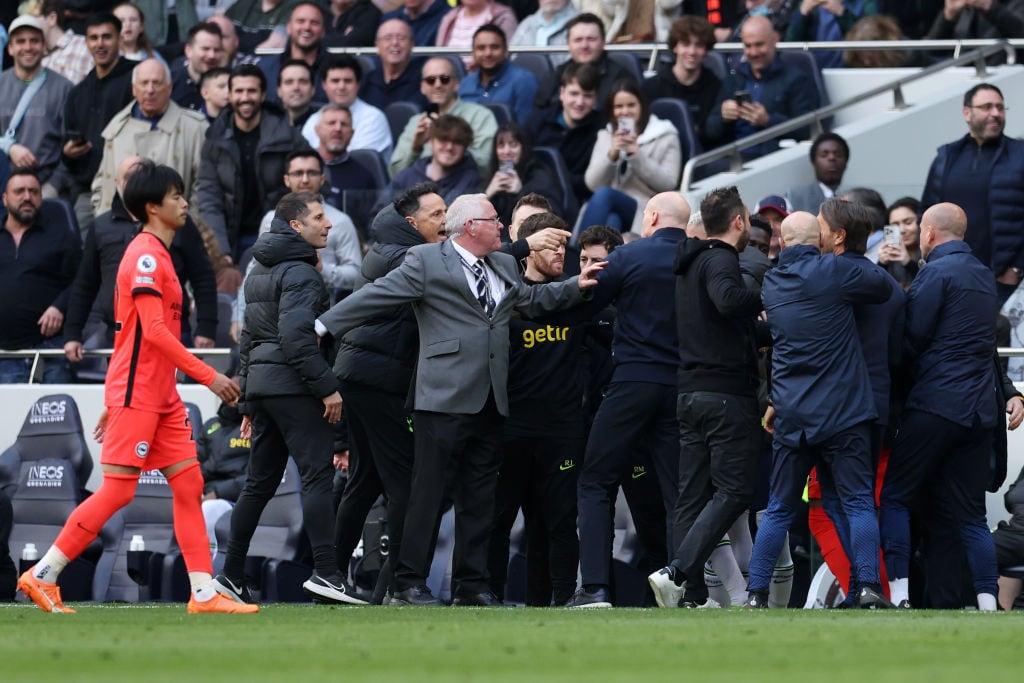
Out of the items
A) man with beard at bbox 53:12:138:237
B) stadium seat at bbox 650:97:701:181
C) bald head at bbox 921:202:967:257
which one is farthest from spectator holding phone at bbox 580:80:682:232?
man with beard at bbox 53:12:138:237

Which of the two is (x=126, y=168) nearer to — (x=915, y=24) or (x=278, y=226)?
(x=278, y=226)

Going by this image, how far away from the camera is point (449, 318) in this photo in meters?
9.63

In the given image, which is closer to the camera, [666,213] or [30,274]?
[666,213]

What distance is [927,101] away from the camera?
15.5 m

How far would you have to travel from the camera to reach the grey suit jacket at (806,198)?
1381 centimetres

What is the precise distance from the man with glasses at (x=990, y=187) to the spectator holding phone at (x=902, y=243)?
35 cm

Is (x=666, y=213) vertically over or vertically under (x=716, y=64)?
under

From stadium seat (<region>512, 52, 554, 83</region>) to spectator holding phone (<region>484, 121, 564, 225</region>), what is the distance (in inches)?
106

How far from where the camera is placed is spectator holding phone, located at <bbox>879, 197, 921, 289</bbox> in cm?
1135

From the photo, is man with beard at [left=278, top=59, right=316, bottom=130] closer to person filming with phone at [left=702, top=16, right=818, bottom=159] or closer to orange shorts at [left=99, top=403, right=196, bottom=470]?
person filming with phone at [left=702, top=16, right=818, bottom=159]

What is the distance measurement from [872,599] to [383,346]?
112 inches

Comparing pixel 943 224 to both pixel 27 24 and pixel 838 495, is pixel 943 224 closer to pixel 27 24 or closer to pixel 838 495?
pixel 838 495

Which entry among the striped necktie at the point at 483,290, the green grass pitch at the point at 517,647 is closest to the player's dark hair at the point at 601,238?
the striped necktie at the point at 483,290

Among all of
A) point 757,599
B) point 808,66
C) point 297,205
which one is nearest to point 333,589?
point 297,205
